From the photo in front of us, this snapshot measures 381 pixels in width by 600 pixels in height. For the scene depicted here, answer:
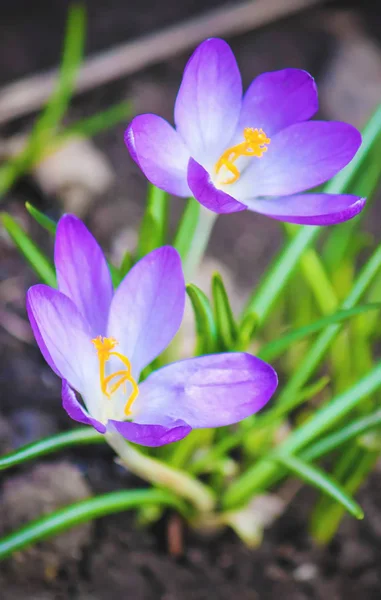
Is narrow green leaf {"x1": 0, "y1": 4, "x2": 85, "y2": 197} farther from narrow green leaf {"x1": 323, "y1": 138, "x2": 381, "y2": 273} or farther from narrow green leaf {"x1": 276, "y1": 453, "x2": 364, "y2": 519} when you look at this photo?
narrow green leaf {"x1": 276, "y1": 453, "x2": 364, "y2": 519}

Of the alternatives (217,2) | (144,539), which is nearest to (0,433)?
(144,539)

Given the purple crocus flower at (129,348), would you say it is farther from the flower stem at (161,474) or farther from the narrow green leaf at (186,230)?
the narrow green leaf at (186,230)

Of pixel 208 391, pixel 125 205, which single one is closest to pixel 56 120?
pixel 125 205

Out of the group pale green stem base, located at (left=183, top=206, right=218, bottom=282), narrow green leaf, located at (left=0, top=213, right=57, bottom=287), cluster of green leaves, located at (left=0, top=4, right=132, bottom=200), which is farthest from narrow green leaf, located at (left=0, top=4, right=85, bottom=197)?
pale green stem base, located at (left=183, top=206, right=218, bottom=282)

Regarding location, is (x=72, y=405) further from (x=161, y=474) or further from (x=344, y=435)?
(x=344, y=435)

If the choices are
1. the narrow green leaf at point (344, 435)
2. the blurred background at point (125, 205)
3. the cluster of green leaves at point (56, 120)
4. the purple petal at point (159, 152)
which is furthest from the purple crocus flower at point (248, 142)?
the cluster of green leaves at point (56, 120)

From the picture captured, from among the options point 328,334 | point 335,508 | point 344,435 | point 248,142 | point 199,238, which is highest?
point 248,142
